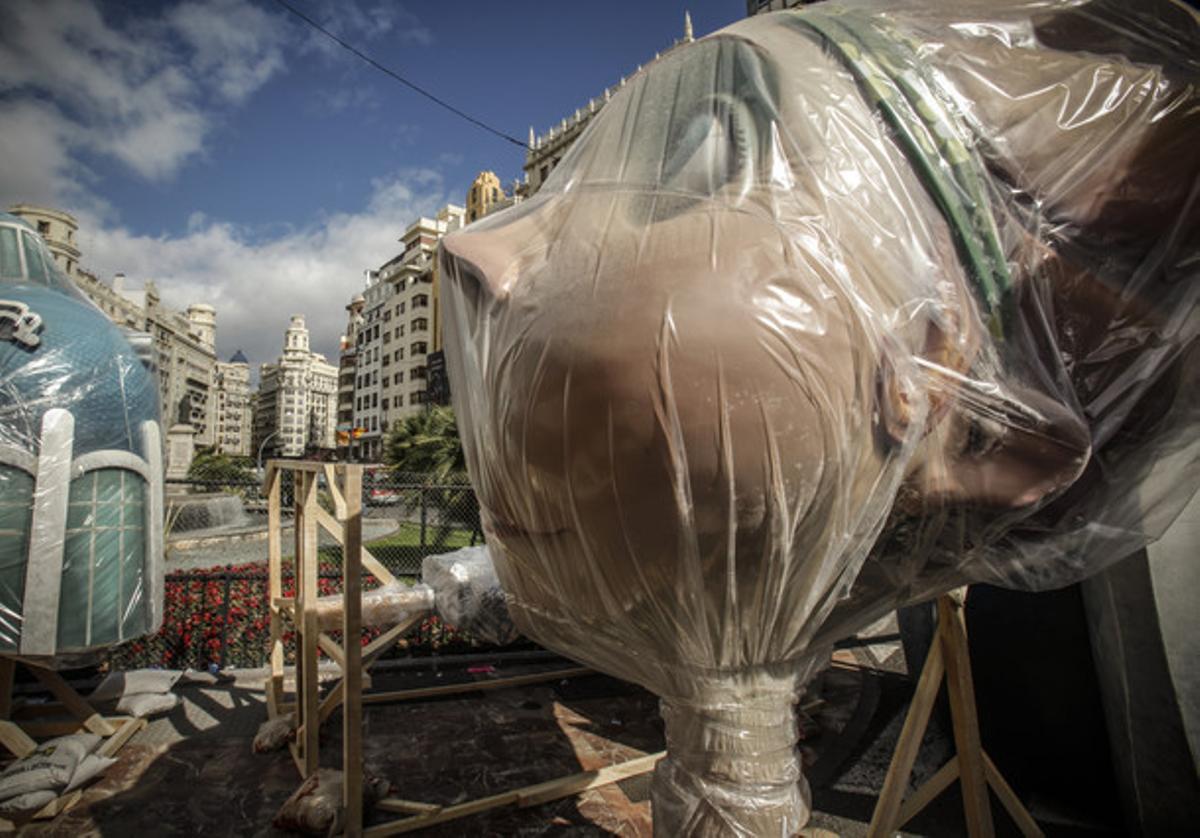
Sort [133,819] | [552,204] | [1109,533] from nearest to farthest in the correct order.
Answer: [552,204] → [1109,533] → [133,819]

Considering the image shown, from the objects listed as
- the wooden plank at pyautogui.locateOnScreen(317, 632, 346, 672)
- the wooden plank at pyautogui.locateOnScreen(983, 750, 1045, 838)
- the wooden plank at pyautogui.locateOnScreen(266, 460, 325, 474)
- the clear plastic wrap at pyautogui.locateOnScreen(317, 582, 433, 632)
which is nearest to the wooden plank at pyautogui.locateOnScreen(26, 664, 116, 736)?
the clear plastic wrap at pyautogui.locateOnScreen(317, 582, 433, 632)

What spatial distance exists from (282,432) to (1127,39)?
5166 inches

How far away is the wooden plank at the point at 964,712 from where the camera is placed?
2.81 m

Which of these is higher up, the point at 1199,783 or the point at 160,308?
the point at 160,308

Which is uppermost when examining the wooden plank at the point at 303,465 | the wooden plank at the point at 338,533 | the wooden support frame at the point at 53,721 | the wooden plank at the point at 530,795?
the wooden plank at the point at 303,465

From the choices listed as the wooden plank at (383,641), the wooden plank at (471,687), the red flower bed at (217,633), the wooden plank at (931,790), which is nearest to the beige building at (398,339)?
the red flower bed at (217,633)

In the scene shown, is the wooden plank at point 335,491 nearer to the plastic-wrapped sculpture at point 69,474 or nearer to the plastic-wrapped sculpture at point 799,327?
the plastic-wrapped sculpture at point 69,474

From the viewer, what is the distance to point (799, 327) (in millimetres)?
749

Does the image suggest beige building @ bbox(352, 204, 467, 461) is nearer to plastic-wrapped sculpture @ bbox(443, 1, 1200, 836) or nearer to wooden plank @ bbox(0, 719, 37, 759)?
wooden plank @ bbox(0, 719, 37, 759)

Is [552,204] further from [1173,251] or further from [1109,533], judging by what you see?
[1109,533]

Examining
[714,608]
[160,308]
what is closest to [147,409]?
[714,608]

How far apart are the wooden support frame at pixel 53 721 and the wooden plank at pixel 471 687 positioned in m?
1.97

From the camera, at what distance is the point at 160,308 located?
77625 mm

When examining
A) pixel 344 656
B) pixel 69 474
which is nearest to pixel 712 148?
pixel 344 656
